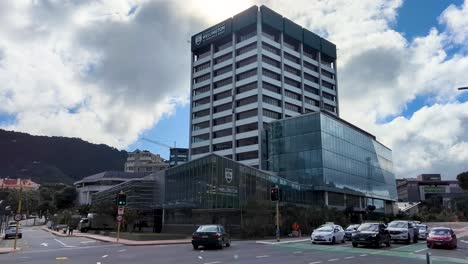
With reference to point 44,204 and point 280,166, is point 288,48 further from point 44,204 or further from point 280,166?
point 44,204

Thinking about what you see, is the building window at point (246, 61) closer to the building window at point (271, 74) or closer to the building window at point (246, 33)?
the building window at point (271, 74)

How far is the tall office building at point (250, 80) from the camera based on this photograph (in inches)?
3824

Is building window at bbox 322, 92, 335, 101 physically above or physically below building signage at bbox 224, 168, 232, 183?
above

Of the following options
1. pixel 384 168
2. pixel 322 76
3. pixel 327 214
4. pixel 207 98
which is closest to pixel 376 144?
pixel 384 168

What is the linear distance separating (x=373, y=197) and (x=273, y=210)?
179ft

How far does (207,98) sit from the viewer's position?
110 metres

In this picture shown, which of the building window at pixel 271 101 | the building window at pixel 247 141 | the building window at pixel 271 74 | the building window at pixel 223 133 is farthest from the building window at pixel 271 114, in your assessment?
the building window at pixel 223 133

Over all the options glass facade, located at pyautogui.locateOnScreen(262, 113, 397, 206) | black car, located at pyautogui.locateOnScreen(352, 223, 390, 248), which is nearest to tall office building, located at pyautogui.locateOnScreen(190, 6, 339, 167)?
glass facade, located at pyautogui.locateOnScreen(262, 113, 397, 206)

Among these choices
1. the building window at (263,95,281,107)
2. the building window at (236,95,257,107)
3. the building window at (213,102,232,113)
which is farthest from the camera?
the building window at (213,102,232,113)

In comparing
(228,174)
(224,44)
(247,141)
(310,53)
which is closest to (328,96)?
(310,53)

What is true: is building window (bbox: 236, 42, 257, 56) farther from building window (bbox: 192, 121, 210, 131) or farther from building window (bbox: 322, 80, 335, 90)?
building window (bbox: 322, 80, 335, 90)

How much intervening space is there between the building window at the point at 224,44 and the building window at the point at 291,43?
13.8 m

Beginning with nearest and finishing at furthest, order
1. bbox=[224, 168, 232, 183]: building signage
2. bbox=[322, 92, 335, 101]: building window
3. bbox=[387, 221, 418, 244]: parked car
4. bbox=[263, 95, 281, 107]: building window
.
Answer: bbox=[387, 221, 418, 244]: parked car → bbox=[224, 168, 232, 183]: building signage → bbox=[263, 95, 281, 107]: building window → bbox=[322, 92, 335, 101]: building window

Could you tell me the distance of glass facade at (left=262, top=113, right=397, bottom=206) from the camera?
77.8 meters
